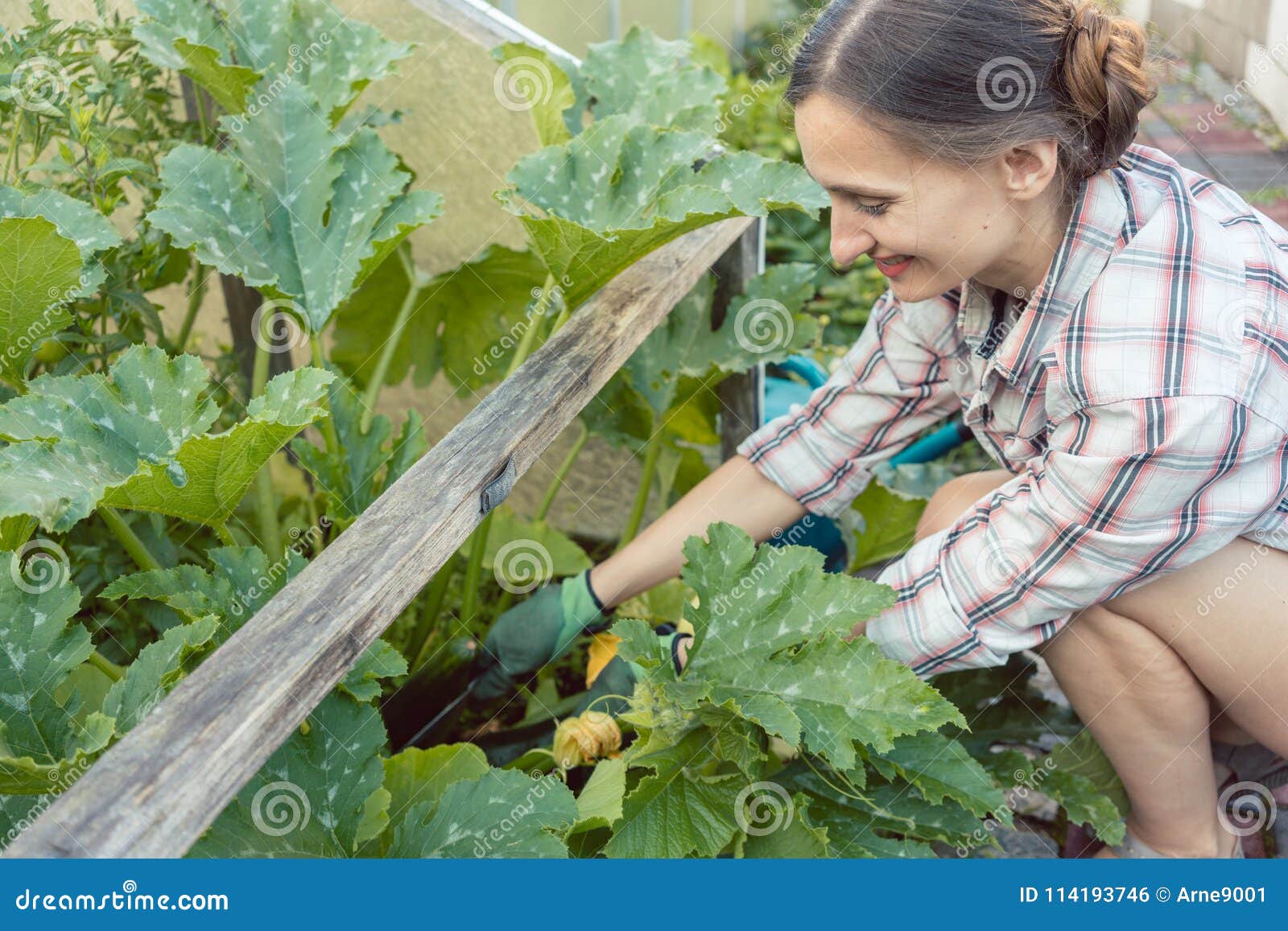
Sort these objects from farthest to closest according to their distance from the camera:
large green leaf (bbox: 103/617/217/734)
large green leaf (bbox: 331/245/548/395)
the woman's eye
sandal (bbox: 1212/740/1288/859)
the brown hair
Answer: large green leaf (bbox: 331/245/548/395) → sandal (bbox: 1212/740/1288/859) → the woman's eye → the brown hair → large green leaf (bbox: 103/617/217/734)

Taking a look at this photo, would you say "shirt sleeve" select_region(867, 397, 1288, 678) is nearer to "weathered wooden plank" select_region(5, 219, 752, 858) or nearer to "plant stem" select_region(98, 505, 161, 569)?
"weathered wooden plank" select_region(5, 219, 752, 858)

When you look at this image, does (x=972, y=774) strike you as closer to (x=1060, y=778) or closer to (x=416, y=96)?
(x=1060, y=778)

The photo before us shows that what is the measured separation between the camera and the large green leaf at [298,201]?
1930 millimetres

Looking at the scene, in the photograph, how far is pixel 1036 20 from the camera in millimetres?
1546

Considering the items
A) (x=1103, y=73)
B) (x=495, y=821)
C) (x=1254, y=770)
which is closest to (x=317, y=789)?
(x=495, y=821)

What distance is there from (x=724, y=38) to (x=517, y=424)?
386cm

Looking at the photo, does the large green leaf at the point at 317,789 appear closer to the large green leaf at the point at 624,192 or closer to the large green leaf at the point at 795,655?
the large green leaf at the point at 795,655

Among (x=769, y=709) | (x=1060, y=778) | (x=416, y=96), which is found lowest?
(x=1060, y=778)

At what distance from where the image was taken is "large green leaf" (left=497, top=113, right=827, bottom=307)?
70.5 inches

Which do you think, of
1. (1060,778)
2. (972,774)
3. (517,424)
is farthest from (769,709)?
(1060,778)

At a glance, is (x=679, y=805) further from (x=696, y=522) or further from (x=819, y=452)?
(x=819, y=452)

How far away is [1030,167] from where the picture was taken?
1.62m

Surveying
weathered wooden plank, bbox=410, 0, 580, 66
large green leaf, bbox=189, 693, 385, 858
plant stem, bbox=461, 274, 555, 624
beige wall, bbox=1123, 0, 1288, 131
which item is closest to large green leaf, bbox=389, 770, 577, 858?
large green leaf, bbox=189, 693, 385, 858

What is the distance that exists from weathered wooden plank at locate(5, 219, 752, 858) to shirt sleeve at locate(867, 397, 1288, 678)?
580mm
